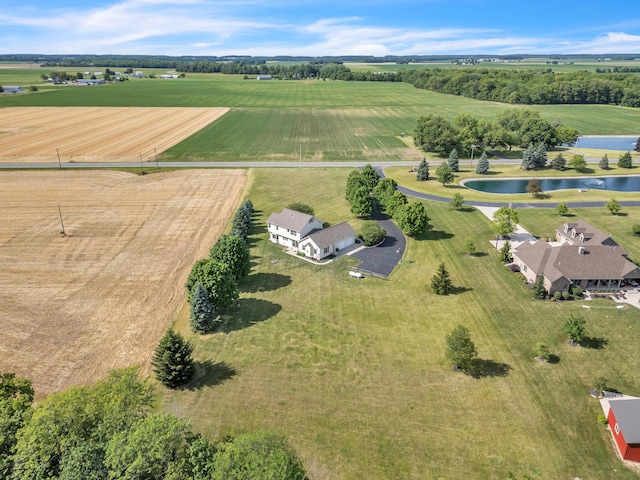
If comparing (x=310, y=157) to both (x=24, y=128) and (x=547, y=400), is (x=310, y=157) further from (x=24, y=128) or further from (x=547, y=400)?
(x=24, y=128)

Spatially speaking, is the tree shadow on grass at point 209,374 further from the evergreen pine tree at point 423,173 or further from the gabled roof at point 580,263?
the evergreen pine tree at point 423,173

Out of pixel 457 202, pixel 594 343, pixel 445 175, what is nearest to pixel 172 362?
pixel 594 343

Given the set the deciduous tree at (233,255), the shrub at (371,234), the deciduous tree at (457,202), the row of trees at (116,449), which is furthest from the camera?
the deciduous tree at (457,202)

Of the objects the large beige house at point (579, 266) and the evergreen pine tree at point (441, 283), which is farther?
the large beige house at point (579, 266)

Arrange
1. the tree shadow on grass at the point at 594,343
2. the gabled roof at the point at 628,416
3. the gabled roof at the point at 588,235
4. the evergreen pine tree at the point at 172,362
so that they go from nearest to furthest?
1. the gabled roof at the point at 628,416
2. the evergreen pine tree at the point at 172,362
3. the tree shadow on grass at the point at 594,343
4. the gabled roof at the point at 588,235

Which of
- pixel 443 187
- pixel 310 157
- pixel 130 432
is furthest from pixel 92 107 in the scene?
pixel 130 432

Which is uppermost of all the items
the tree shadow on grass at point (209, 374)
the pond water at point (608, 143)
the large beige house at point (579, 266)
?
the pond water at point (608, 143)

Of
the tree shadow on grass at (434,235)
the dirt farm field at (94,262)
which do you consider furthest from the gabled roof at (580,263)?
the dirt farm field at (94,262)
